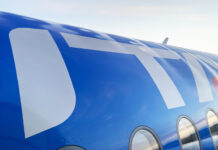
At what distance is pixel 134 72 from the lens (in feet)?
13.9

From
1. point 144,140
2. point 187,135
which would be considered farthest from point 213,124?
point 144,140

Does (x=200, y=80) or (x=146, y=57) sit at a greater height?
(x=146, y=57)

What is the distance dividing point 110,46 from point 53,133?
7.55 ft

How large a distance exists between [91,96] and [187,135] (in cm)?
197

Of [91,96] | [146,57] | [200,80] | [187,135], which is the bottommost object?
[187,135]

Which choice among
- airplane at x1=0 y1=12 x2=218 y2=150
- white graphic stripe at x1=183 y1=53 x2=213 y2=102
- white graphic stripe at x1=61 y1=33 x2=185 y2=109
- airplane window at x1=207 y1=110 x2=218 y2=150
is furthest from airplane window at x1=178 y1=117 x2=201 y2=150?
white graphic stripe at x1=183 y1=53 x2=213 y2=102

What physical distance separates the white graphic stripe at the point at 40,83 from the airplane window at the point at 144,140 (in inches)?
37.9

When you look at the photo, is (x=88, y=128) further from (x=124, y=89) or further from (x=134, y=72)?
(x=134, y=72)

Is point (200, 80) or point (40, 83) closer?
point (40, 83)

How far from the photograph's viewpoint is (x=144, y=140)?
11.7 feet

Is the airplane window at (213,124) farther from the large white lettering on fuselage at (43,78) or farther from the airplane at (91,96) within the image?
the large white lettering on fuselage at (43,78)

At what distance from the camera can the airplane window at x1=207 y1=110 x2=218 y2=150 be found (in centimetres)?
491

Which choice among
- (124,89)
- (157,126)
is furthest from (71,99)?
(157,126)

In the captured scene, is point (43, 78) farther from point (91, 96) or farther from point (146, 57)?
point (146, 57)
